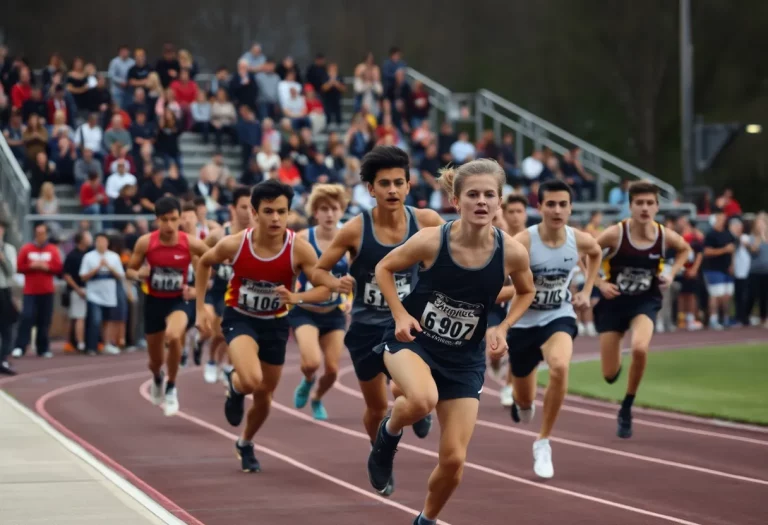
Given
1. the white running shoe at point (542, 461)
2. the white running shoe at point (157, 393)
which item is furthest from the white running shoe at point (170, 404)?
the white running shoe at point (542, 461)

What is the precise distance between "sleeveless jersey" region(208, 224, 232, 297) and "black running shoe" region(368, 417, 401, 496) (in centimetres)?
766

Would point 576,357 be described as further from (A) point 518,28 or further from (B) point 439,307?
(A) point 518,28

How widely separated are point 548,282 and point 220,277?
6.23 m

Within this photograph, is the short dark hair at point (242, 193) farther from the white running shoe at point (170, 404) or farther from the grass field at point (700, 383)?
the grass field at point (700, 383)

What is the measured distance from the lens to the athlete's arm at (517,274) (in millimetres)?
7584

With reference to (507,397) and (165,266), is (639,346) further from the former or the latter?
(165,266)

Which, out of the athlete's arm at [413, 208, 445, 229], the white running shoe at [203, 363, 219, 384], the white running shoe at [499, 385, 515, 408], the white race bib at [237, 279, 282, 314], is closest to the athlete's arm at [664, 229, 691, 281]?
the white running shoe at [499, 385, 515, 408]

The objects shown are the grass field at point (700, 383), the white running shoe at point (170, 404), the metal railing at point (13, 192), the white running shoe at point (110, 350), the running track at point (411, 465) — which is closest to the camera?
the running track at point (411, 465)

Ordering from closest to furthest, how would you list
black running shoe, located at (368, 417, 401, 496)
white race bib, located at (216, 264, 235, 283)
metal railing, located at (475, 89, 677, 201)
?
black running shoe, located at (368, 417, 401, 496) → white race bib, located at (216, 264, 235, 283) → metal railing, located at (475, 89, 677, 201)

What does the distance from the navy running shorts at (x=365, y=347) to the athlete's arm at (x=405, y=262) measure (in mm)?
1695

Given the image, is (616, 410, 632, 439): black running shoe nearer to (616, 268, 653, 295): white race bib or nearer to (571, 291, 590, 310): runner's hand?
(616, 268, 653, 295): white race bib

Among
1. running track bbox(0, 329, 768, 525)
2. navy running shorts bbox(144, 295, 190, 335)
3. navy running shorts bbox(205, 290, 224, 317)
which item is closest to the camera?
running track bbox(0, 329, 768, 525)

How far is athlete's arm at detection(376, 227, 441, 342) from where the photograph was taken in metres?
7.37

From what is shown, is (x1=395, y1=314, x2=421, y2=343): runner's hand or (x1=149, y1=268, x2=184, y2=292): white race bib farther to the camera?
(x1=149, y1=268, x2=184, y2=292): white race bib
